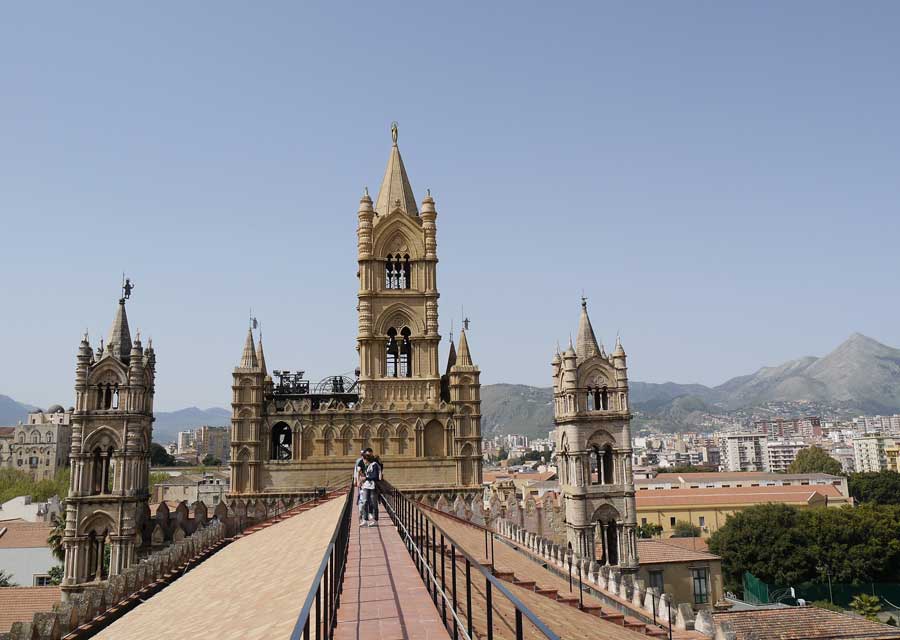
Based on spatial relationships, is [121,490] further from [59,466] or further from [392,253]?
[59,466]

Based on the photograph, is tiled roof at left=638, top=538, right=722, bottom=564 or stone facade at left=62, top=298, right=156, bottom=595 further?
tiled roof at left=638, top=538, right=722, bottom=564

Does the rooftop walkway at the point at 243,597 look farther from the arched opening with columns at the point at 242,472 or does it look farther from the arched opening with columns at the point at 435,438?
the arched opening with columns at the point at 435,438

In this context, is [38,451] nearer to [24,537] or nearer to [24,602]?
[24,537]

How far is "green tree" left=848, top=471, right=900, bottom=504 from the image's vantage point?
341ft

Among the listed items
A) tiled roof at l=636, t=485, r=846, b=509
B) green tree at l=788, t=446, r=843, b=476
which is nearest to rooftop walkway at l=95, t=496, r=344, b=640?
tiled roof at l=636, t=485, r=846, b=509

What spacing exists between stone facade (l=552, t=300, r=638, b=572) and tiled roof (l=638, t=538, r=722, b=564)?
1038cm

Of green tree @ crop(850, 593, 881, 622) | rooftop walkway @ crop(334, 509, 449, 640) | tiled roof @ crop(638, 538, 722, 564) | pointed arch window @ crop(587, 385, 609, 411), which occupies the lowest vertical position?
green tree @ crop(850, 593, 881, 622)

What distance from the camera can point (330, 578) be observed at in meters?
8.70

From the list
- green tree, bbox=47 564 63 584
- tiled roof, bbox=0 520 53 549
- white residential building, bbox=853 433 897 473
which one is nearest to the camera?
green tree, bbox=47 564 63 584

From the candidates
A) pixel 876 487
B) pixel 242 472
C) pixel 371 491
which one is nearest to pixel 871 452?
pixel 876 487

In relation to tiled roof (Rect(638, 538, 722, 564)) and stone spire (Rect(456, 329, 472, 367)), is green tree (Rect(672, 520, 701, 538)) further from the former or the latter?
stone spire (Rect(456, 329, 472, 367))

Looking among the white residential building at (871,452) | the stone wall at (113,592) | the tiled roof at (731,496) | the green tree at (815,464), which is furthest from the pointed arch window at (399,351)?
the white residential building at (871,452)

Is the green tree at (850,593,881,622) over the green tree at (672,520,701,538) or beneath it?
beneath

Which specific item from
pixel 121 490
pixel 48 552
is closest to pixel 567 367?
pixel 121 490
